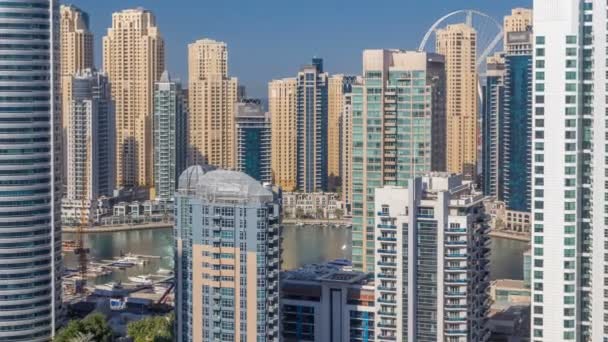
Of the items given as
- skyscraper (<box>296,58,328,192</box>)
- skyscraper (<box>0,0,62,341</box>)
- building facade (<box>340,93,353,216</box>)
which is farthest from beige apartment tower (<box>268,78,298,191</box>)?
skyscraper (<box>0,0,62,341</box>)

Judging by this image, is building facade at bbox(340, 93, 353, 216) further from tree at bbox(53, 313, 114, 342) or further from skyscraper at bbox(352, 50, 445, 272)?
tree at bbox(53, 313, 114, 342)

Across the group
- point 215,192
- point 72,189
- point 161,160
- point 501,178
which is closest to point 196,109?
point 161,160

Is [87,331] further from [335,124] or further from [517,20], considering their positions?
[517,20]

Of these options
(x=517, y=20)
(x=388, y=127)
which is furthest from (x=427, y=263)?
(x=517, y=20)

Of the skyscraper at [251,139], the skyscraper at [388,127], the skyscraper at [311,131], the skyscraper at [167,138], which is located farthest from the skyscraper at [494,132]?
the skyscraper at [388,127]

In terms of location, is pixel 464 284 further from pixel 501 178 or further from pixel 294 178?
pixel 294 178

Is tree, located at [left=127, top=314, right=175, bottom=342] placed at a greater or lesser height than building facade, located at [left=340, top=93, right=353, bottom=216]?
lesser
